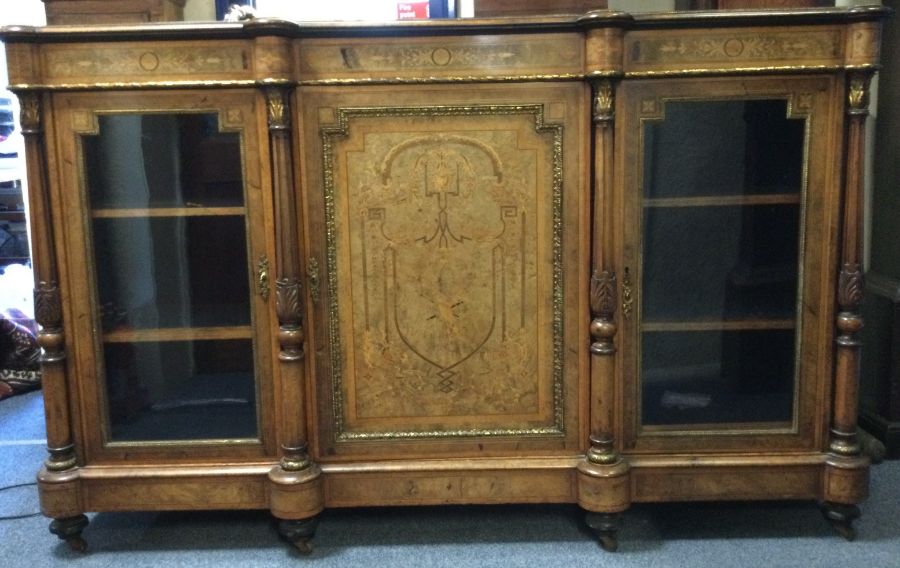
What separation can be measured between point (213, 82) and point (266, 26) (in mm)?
172

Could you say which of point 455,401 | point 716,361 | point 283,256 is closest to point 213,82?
point 283,256

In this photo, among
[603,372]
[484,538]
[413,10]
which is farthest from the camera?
[413,10]

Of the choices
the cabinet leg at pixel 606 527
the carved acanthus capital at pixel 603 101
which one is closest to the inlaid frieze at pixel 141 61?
the carved acanthus capital at pixel 603 101

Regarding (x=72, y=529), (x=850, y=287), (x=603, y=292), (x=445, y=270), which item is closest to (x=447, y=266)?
(x=445, y=270)

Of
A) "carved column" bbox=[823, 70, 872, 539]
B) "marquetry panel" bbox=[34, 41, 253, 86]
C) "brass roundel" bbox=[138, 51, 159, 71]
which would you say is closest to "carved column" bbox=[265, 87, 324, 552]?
"marquetry panel" bbox=[34, 41, 253, 86]

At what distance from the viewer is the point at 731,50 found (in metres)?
1.60

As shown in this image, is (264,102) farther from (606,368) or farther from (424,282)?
(606,368)

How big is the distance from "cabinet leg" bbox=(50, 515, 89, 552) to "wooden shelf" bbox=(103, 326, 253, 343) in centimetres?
42

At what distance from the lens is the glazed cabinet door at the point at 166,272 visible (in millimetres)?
1646

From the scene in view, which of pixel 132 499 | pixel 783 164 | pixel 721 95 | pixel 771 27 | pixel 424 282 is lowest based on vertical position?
pixel 132 499

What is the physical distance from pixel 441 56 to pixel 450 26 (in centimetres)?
6

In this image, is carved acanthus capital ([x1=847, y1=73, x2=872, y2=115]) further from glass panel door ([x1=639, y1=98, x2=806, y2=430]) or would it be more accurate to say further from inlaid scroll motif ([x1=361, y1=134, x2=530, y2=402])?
inlaid scroll motif ([x1=361, y1=134, x2=530, y2=402])

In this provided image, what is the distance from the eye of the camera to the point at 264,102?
1.62m

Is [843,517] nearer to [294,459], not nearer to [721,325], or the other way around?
[721,325]
